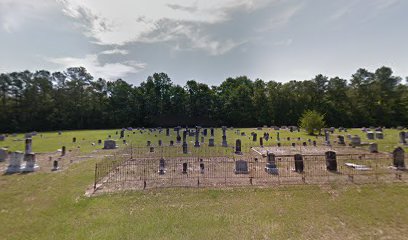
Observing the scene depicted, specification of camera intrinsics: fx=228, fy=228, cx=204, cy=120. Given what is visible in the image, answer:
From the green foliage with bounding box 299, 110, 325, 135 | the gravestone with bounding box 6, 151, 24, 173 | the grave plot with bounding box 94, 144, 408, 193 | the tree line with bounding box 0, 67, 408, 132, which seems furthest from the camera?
the tree line with bounding box 0, 67, 408, 132

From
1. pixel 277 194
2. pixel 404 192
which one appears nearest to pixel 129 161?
pixel 277 194

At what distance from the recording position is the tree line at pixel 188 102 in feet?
192

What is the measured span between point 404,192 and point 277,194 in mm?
5085

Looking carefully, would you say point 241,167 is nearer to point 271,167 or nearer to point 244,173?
point 244,173

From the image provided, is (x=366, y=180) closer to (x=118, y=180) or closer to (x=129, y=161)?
(x=118, y=180)

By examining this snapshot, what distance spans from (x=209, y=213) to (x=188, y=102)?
6015 centimetres

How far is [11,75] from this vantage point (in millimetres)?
60844

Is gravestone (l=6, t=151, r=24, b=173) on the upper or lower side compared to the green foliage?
lower

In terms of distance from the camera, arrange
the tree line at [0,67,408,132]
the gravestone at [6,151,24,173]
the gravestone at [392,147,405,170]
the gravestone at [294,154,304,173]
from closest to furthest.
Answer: the gravestone at [294,154,304,173] < the gravestone at [392,147,405,170] < the gravestone at [6,151,24,173] < the tree line at [0,67,408,132]

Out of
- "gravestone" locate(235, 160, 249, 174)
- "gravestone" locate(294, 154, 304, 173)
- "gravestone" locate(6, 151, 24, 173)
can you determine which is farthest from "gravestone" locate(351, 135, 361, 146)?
"gravestone" locate(6, 151, 24, 173)

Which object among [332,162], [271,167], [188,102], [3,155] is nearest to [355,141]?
[332,162]

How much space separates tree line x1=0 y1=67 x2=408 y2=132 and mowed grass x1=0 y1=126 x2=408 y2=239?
54.7 meters

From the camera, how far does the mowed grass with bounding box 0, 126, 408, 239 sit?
21.3 ft

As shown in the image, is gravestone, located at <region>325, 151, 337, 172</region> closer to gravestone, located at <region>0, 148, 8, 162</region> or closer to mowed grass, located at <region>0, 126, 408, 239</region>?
mowed grass, located at <region>0, 126, 408, 239</region>
